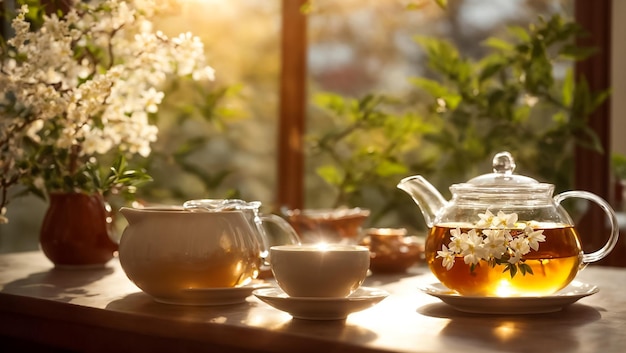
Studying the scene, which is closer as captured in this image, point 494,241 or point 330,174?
point 494,241

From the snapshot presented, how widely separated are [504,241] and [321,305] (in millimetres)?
245

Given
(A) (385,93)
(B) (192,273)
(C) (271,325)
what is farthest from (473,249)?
(A) (385,93)

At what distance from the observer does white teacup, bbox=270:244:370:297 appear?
1.14 m

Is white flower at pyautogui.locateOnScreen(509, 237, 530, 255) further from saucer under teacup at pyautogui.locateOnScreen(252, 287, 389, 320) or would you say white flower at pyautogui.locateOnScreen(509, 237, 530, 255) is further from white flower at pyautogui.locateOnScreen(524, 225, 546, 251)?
saucer under teacup at pyautogui.locateOnScreen(252, 287, 389, 320)

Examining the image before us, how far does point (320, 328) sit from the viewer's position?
1.07 m

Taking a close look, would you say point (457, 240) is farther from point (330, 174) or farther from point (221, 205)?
point (330, 174)

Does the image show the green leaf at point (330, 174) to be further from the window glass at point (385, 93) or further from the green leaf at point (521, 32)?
the green leaf at point (521, 32)

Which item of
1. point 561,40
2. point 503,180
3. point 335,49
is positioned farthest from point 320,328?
point 335,49

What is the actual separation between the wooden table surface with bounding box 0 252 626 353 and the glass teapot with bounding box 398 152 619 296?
0.15 ft

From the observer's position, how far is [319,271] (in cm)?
114

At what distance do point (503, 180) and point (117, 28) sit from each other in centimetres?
79

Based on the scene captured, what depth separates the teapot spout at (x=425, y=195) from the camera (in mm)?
1369

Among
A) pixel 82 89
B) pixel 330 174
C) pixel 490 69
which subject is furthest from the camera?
pixel 330 174

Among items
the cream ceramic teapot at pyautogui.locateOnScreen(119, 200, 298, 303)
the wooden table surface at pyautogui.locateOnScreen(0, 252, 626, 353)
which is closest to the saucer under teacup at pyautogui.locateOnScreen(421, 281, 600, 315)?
the wooden table surface at pyautogui.locateOnScreen(0, 252, 626, 353)
